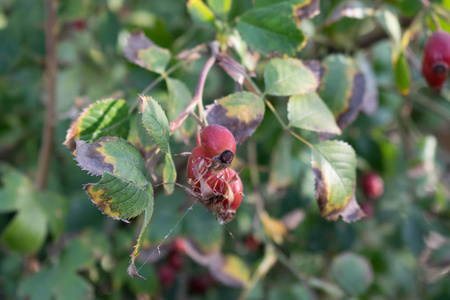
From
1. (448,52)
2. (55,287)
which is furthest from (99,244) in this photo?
(448,52)

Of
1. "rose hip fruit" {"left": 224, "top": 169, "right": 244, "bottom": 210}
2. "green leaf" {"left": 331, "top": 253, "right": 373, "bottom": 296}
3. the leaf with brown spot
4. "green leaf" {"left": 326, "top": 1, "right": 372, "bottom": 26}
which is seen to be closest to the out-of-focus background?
"green leaf" {"left": 331, "top": 253, "right": 373, "bottom": 296}

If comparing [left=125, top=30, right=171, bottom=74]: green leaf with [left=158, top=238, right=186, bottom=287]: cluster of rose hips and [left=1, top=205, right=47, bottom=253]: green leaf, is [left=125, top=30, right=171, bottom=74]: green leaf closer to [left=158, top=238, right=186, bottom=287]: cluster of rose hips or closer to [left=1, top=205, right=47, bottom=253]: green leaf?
[left=1, top=205, right=47, bottom=253]: green leaf

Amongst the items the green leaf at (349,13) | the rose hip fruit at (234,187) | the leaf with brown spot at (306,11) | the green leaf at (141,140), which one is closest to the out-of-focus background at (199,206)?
the green leaf at (349,13)

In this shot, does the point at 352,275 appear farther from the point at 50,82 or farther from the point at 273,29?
the point at 50,82

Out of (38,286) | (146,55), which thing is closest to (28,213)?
(38,286)

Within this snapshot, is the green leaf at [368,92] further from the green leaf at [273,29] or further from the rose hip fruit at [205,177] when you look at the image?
the rose hip fruit at [205,177]
